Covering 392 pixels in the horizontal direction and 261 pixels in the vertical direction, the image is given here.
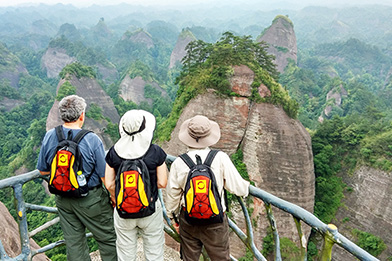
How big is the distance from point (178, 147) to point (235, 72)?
5.45m

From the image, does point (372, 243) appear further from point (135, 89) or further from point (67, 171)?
point (135, 89)

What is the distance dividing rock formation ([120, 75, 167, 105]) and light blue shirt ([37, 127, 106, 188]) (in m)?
42.6

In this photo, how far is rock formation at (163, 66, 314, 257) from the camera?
1510 cm

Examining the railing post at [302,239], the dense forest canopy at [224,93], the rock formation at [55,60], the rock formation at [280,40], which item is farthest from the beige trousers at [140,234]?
the rock formation at [55,60]

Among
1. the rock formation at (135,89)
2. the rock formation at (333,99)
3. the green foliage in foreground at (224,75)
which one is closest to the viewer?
the green foliage in foreground at (224,75)

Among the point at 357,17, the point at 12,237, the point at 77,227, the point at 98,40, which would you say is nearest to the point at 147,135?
the point at 77,227

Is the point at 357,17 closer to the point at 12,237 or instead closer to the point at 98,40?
the point at 98,40

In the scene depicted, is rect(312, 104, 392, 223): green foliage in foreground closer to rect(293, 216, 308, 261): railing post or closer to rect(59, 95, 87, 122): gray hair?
rect(293, 216, 308, 261): railing post

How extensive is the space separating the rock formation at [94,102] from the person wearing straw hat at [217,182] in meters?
26.6

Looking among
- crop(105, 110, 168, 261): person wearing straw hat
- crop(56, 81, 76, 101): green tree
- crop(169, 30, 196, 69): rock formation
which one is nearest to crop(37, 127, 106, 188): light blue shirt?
crop(105, 110, 168, 261): person wearing straw hat

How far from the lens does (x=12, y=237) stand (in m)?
4.14

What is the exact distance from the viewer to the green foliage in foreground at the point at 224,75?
1534cm

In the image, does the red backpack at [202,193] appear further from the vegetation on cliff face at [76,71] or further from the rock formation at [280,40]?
the rock formation at [280,40]

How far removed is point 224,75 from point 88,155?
44.5ft
